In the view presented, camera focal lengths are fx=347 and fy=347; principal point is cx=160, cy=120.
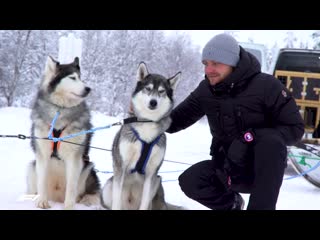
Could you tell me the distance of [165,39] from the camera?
25047mm

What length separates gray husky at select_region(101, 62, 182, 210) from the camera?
2.35m

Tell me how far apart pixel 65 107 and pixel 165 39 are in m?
23.2

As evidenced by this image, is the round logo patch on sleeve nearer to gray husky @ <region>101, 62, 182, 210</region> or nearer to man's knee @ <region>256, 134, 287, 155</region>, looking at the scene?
man's knee @ <region>256, 134, 287, 155</region>

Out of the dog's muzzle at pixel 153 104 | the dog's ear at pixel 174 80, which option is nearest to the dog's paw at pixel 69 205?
the dog's muzzle at pixel 153 104

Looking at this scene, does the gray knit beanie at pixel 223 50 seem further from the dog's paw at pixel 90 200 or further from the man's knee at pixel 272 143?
the dog's paw at pixel 90 200

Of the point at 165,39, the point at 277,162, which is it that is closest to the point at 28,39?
the point at 165,39

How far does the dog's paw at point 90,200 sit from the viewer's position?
281 centimetres

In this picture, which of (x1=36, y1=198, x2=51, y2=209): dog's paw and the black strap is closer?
the black strap

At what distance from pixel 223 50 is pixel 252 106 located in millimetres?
374

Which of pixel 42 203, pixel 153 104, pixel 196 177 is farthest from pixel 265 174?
pixel 42 203

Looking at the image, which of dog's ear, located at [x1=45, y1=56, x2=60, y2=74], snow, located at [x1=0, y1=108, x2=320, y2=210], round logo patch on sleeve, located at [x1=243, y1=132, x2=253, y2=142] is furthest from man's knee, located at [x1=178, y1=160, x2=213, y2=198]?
dog's ear, located at [x1=45, y1=56, x2=60, y2=74]

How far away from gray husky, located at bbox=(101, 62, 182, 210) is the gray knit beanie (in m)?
0.47

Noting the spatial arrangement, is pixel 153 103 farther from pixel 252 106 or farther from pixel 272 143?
pixel 272 143
